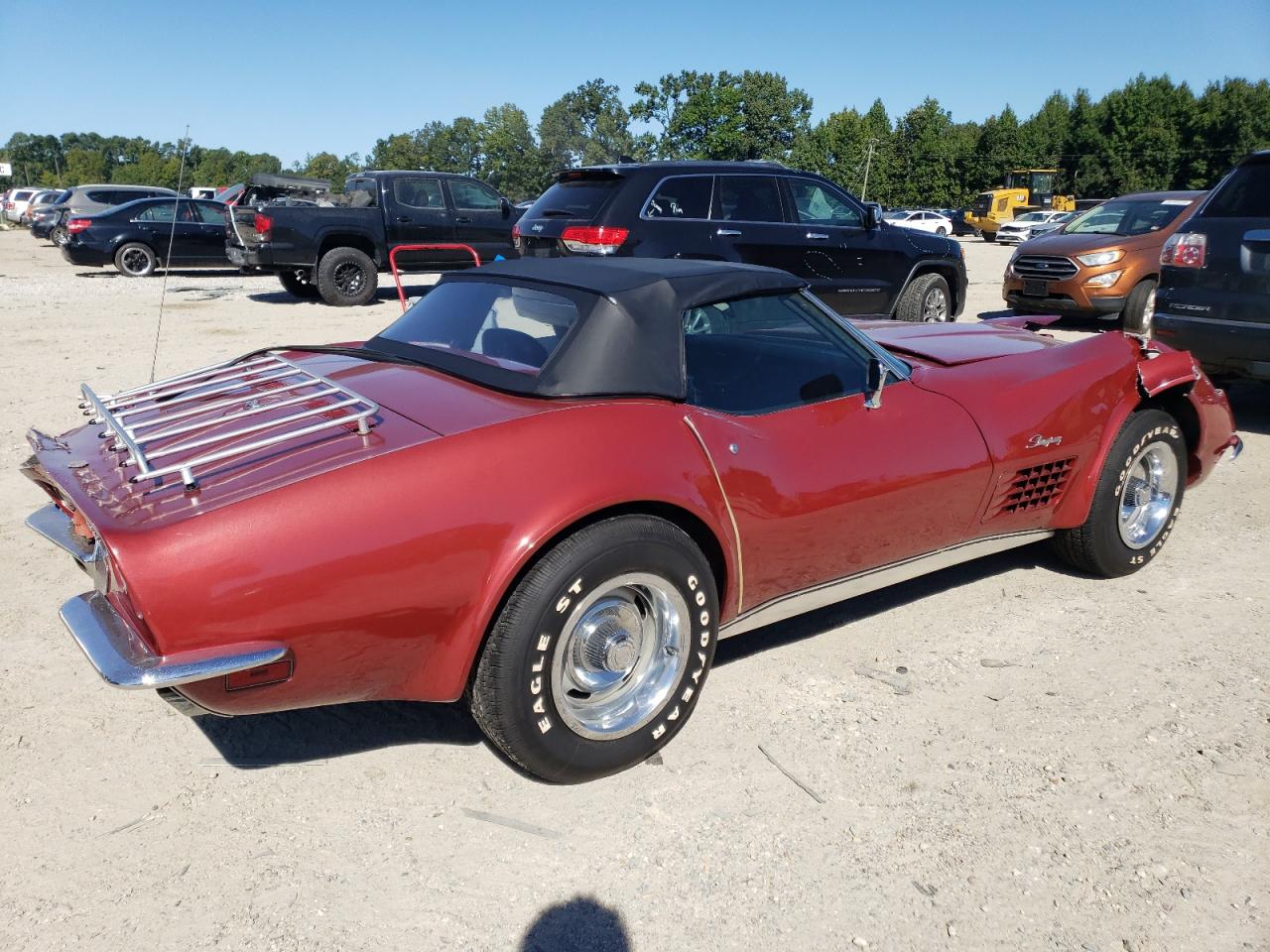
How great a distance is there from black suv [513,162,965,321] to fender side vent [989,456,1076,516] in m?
4.24

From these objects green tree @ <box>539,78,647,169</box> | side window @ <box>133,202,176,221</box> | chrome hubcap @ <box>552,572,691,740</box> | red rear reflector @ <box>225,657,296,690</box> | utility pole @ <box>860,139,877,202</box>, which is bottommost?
chrome hubcap @ <box>552,572,691,740</box>

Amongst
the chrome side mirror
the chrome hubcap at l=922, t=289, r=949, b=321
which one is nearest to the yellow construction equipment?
the chrome hubcap at l=922, t=289, r=949, b=321

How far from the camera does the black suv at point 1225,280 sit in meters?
5.88

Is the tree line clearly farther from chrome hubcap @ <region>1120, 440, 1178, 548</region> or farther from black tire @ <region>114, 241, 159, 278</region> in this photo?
chrome hubcap @ <region>1120, 440, 1178, 548</region>

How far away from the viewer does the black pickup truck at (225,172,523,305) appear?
12391mm

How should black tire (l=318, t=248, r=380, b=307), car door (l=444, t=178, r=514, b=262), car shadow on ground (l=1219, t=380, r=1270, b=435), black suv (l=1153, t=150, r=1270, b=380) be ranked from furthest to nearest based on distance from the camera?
car door (l=444, t=178, r=514, b=262)
black tire (l=318, t=248, r=380, b=307)
car shadow on ground (l=1219, t=380, r=1270, b=435)
black suv (l=1153, t=150, r=1270, b=380)

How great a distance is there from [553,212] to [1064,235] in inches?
250

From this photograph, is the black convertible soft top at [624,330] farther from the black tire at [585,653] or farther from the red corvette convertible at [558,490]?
the black tire at [585,653]

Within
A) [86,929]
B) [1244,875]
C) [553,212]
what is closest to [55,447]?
[86,929]

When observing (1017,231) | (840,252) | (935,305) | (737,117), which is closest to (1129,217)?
(935,305)

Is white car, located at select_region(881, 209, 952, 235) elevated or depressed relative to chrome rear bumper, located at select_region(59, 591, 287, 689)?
elevated

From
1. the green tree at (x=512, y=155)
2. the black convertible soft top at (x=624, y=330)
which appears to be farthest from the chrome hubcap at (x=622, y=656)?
the green tree at (x=512, y=155)

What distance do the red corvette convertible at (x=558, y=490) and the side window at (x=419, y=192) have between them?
10.5 meters

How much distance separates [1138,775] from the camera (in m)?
2.69
